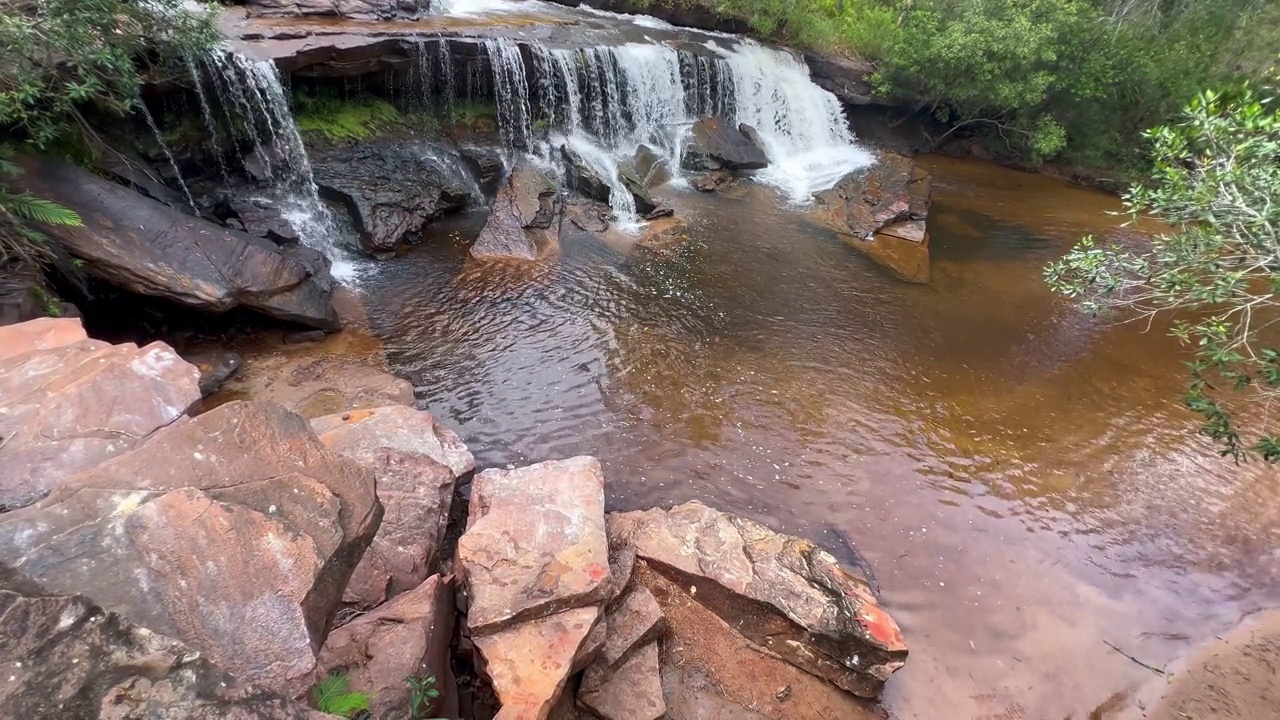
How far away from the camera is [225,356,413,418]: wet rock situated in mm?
6250

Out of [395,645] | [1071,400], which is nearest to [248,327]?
[395,645]

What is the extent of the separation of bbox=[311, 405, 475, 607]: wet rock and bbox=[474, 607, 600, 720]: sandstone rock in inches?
→ 31.9

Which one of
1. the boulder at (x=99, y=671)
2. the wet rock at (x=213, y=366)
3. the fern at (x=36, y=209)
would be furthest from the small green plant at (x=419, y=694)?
the fern at (x=36, y=209)

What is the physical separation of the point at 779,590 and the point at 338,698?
119 inches

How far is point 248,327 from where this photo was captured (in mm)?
7195

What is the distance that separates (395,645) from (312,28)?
442 inches

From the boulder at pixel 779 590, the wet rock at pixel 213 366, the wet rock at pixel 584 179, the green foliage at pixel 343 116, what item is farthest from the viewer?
the wet rock at pixel 584 179

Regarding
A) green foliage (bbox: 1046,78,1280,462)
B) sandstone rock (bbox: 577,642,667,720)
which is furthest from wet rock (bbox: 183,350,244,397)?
green foliage (bbox: 1046,78,1280,462)

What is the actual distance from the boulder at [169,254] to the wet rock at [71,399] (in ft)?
5.34

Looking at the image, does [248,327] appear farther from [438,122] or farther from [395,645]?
[438,122]

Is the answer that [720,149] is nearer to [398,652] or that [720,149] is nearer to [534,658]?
[534,658]

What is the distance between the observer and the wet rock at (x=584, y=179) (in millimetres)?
11289

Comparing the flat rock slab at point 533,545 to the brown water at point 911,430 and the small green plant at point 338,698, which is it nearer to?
the small green plant at point 338,698

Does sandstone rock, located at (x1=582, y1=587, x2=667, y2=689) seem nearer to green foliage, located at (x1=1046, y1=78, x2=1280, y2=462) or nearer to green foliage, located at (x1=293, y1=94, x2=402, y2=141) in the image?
green foliage, located at (x1=1046, y1=78, x2=1280, y2=462)
